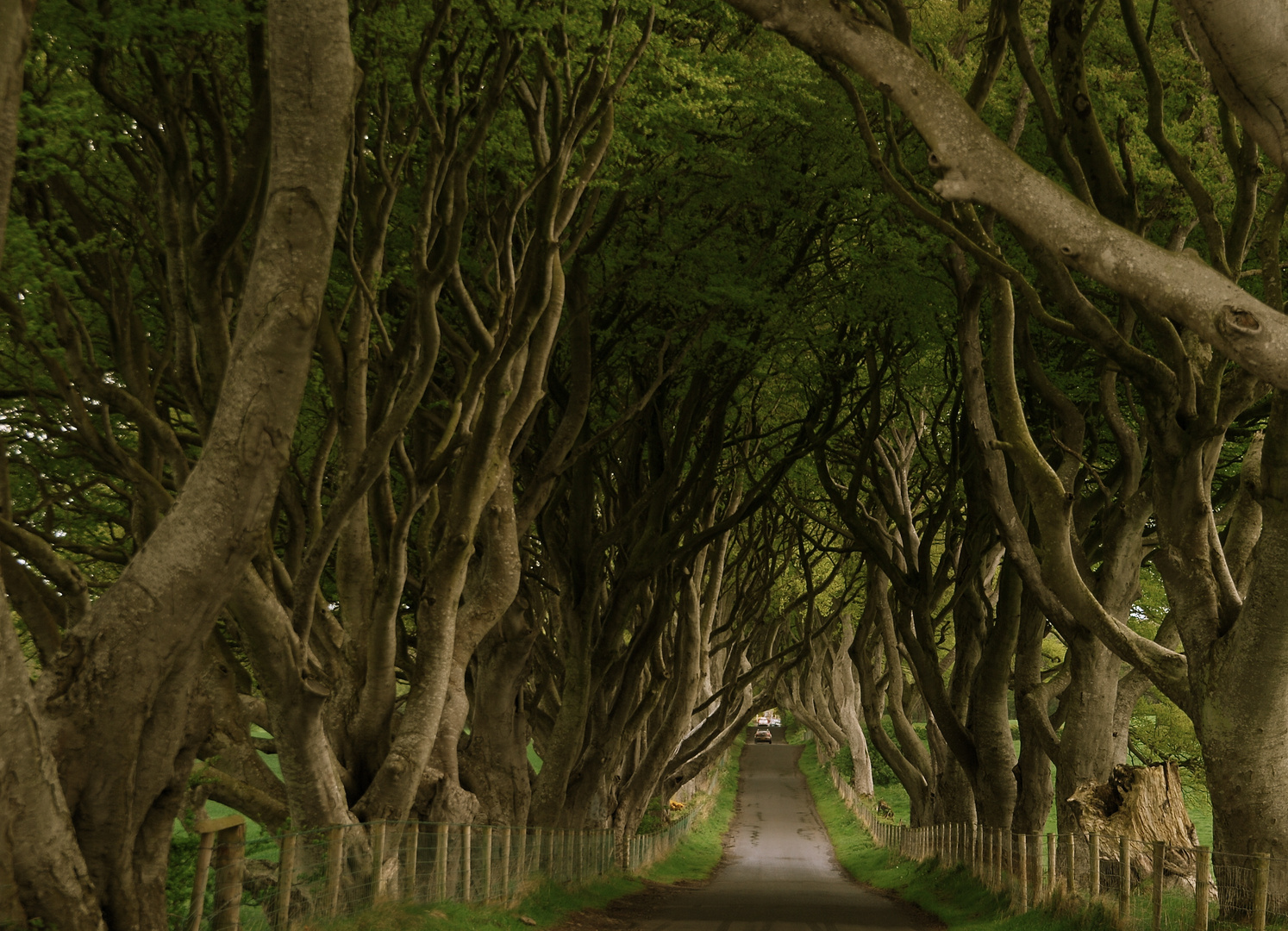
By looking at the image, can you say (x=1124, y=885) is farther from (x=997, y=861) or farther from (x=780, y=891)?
(x=780, y=891)

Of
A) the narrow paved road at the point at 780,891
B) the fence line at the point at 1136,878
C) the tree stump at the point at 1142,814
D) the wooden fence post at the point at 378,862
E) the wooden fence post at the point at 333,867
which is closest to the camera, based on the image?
the wooden fence post at the point at 333,867

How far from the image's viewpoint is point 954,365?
19.1 metres

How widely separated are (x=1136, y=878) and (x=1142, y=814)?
73 cm

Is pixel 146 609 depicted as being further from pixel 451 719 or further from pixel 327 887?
pixel 451 719

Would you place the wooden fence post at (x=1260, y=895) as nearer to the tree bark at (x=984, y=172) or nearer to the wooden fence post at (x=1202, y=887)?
the wooden fence post at (x=1202, y=887)

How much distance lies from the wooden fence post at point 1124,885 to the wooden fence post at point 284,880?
7.81m

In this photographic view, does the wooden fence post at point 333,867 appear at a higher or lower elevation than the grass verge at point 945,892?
higher

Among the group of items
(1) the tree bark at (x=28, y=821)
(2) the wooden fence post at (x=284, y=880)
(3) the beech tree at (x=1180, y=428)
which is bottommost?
(2) the wooden fence post at (x=284, y=880)

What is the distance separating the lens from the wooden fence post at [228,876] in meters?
7.08

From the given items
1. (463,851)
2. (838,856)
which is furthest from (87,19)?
(838,856)

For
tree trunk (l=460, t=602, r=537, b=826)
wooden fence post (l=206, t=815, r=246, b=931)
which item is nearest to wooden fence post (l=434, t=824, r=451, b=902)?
tree trunk (l=460, t=602, r=537, b=826)

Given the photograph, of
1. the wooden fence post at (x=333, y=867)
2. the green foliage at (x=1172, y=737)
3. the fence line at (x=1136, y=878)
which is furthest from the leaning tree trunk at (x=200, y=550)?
the green foliage at (x=1172, y=737)

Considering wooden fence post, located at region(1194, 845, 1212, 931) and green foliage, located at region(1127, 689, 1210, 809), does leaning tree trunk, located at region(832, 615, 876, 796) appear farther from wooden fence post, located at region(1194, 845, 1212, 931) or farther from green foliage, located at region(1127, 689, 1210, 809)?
wooden fence post, located at region(1194, 845, 1212, 931)

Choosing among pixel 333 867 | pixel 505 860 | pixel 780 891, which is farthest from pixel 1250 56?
pixel 780 891
